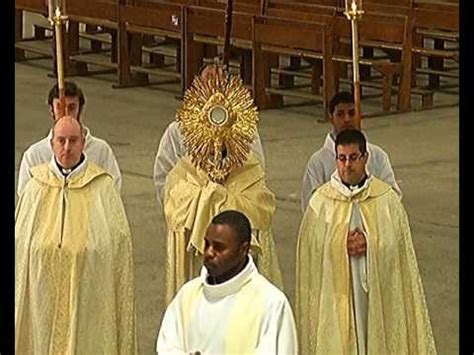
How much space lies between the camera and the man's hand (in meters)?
7.33

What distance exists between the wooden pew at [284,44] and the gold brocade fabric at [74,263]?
7.97 m

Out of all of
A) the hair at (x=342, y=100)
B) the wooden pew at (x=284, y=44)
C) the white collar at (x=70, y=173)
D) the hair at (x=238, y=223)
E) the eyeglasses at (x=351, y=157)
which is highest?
the wooden pew at (x=284, y=44)

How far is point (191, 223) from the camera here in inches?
295

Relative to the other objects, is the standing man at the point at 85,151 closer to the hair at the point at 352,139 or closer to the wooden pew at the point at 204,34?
the hair at the point at 352,139

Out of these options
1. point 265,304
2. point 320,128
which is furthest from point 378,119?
point 265,304

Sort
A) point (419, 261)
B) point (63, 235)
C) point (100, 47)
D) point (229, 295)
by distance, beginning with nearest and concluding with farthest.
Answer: point (229, 295) → point (63, 235) → point (419, 261) → point (100, 47)

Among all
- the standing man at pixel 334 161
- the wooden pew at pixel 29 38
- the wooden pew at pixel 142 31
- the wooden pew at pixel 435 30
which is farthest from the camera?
the wooden pew at pixel 29 38

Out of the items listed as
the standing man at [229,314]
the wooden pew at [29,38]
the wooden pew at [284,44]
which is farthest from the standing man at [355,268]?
the wooden pew at [29,38]

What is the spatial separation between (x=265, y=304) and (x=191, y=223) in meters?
1.62

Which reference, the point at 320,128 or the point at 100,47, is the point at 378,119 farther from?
the point at 100,47

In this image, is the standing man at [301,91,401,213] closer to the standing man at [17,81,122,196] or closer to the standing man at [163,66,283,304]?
the standing man at [163,66,283,304]

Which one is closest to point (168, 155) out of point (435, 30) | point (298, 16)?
point (298, 16)

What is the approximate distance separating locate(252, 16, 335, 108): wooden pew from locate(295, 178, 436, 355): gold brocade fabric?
7.79 metres

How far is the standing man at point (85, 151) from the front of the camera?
25.6 ft
